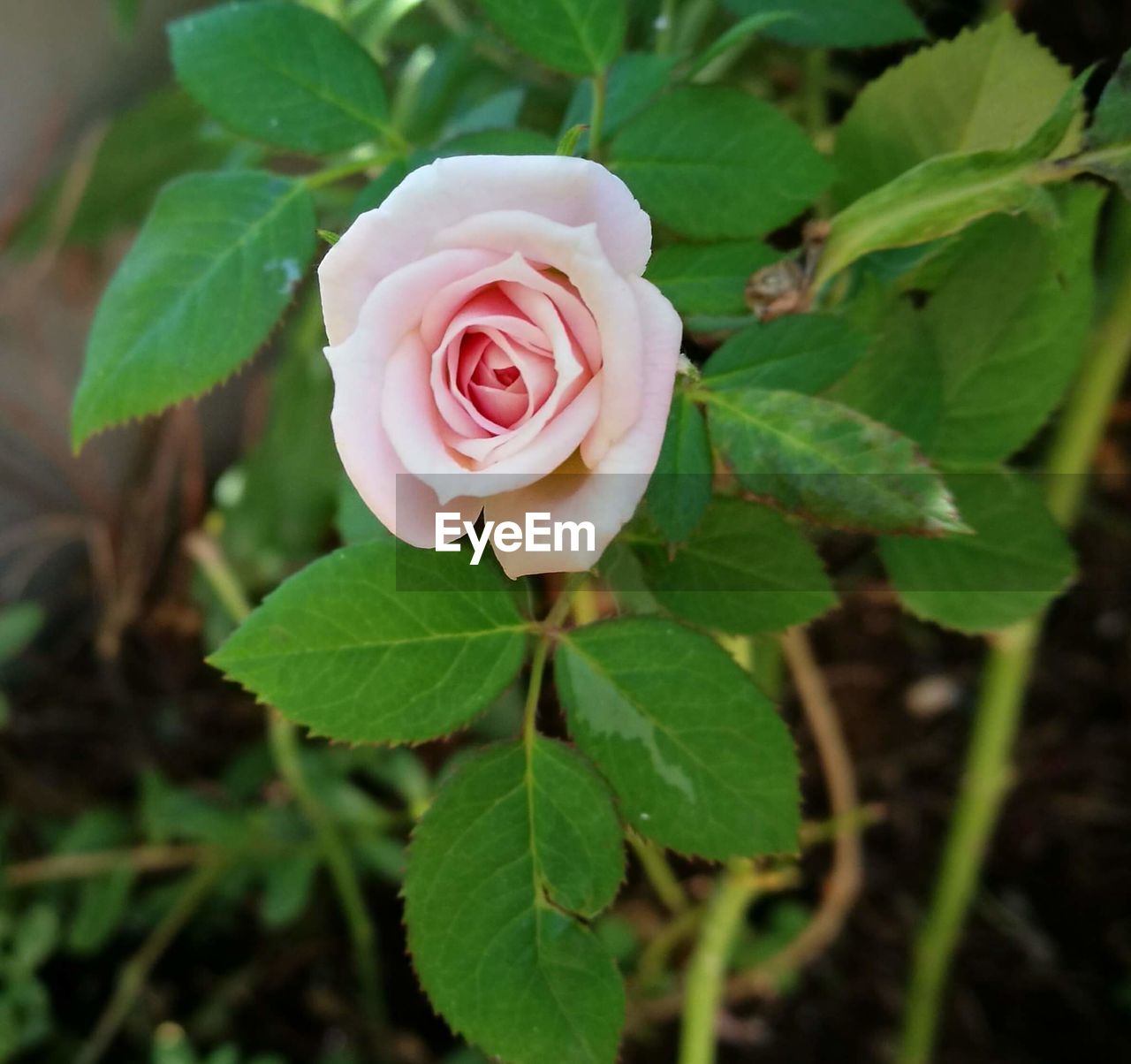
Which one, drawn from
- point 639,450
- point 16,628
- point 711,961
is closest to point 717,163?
point 639,450

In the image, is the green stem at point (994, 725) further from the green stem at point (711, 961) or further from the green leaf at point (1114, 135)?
the green leaf at point (1114, 135)

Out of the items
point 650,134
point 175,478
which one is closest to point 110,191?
point 175,478

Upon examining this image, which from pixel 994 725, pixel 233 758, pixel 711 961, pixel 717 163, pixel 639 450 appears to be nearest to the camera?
pixel 639 450

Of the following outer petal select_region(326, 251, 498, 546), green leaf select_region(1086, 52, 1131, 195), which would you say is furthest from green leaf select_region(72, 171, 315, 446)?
green leaf select_region(1086, 52, 1131, 195)

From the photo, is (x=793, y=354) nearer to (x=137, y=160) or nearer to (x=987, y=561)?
(x=987, y=561)

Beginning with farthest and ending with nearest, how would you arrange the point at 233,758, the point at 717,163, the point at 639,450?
1. the point at 233,758
2. the point at 717,163
3. the point at 639,450

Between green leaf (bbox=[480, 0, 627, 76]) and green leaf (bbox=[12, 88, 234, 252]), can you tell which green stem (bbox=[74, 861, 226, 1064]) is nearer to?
green leaf (bbox=[12, 88, 234, 252])

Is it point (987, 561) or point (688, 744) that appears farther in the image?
point (987, 561)
